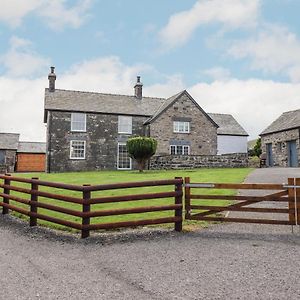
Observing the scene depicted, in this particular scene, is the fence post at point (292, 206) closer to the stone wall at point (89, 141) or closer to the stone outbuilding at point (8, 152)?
the stone wall at point (89, 141)

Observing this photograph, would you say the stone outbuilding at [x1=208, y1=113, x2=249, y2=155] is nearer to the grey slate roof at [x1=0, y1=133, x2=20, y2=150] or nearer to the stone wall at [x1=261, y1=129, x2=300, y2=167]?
the stone wall at [x1=261, y1=129, x2=300, y2=167]

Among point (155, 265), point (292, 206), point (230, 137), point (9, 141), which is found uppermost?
point (230, 137)

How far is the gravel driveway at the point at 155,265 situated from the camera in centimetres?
424

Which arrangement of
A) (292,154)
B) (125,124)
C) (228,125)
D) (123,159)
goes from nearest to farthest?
(123,159), (292,154), (125,124), (228,125)

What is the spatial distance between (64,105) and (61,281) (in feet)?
90.8

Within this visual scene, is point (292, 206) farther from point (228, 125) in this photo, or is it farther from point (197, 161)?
point (228, 125)

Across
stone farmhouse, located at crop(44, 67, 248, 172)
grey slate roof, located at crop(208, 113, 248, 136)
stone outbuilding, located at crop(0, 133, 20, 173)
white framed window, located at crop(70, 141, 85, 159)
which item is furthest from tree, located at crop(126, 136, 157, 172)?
stone outbuilding, located at crop(0, 133, 20, 173)

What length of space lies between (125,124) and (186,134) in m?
A: 6.57

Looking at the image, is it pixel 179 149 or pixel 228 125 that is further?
pixel 228 125

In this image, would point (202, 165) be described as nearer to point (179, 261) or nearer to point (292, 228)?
point (292, 228)

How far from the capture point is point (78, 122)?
30.7 m

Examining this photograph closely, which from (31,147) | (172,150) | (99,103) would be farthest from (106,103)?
(31,147)

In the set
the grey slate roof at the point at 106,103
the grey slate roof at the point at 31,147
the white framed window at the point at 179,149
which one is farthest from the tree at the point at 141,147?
the grey slate roof at the point at 31,147

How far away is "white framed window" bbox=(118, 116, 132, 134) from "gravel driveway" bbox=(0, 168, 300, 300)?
81.9 ft
